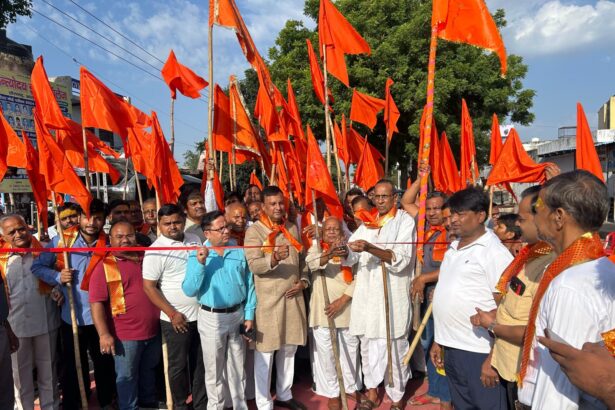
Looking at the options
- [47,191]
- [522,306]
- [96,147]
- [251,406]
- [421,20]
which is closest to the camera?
[522,306]

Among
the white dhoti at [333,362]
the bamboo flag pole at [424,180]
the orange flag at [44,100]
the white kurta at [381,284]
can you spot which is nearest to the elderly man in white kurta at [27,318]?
the orange flag at [44,100]

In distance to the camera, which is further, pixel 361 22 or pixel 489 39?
pixel 361 22

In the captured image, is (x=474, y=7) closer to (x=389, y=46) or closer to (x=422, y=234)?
(x=422, y=234)

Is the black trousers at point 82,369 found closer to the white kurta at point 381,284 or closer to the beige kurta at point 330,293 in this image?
the beige kurta at point 330,293

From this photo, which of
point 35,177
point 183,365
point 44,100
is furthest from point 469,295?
point 44,100

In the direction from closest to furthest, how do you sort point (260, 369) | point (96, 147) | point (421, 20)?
point (260, 369), point (96, 147), point (421, 20)

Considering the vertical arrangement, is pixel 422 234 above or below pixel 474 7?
below

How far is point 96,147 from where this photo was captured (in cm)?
757

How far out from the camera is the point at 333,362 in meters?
4.20

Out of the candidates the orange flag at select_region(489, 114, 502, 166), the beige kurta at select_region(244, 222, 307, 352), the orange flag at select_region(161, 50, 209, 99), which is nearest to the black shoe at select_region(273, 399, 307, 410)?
the beige kurta at select_region(244, 222, 307, 352)

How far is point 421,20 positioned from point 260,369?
1356 centimetres

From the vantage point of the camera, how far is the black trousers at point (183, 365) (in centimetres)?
377

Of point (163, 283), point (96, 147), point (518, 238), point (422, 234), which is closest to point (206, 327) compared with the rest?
point (163, 283)

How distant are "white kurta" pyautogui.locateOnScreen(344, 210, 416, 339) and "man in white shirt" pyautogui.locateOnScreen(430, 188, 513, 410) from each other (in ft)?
2.80
